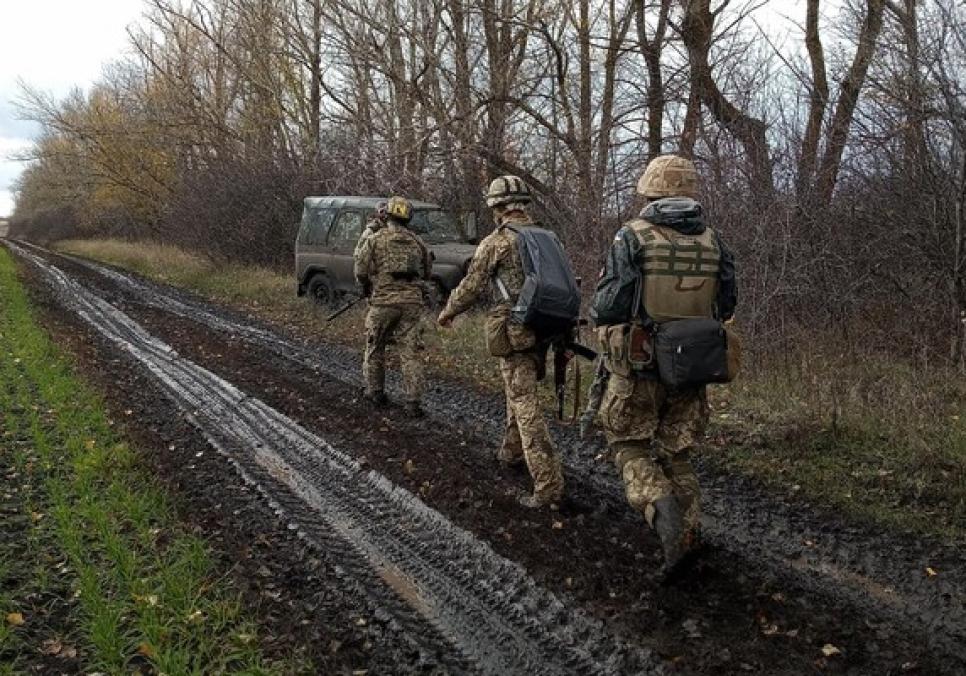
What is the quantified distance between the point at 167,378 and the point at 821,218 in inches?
301

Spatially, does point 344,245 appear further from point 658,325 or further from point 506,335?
point 658,325

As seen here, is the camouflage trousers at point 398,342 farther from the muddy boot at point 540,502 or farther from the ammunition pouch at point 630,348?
the ammunition pouch at point 630,348

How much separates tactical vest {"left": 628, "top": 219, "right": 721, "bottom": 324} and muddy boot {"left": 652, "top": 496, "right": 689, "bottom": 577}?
36.7 inches

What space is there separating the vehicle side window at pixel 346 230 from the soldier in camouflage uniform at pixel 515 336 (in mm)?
8638

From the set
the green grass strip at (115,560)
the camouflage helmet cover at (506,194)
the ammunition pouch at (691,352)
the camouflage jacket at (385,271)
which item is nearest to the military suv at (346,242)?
the camouflage jacket at (385,271)

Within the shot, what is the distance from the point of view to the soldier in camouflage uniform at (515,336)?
201 inches

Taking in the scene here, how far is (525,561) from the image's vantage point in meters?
4.26

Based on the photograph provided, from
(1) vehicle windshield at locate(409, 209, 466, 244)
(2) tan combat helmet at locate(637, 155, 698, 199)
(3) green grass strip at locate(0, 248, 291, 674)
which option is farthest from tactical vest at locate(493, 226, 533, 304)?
(1) vehicle windshield at locate(409, 209, 466, 244)

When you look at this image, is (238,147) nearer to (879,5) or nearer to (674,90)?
(674,90)

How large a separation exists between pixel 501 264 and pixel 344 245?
9149 millimetres

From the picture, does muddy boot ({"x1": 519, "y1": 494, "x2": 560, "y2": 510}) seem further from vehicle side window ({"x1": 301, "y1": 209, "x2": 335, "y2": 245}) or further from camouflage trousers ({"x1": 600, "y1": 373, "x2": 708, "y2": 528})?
vehicle side window ({"x1": 301, "y1": 209, "x2": 335, "y2": 245})

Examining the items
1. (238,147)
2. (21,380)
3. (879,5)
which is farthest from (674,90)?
(238,147)

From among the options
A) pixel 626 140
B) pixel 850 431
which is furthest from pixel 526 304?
pixel 626 140

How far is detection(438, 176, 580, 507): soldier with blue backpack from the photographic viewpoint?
493 cm
